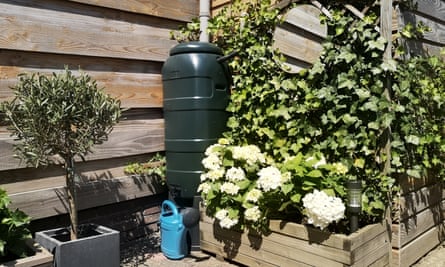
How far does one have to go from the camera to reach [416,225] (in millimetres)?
2408

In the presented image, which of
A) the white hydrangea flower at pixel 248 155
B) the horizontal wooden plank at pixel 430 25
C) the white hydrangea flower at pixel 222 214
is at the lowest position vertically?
the white hydrangea flower at pixel 222 214

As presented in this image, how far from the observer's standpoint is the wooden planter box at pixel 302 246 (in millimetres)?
1881

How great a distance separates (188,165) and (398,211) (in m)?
1.36

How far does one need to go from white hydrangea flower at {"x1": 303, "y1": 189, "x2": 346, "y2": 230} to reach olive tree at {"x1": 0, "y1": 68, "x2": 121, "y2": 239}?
1142 millimetres

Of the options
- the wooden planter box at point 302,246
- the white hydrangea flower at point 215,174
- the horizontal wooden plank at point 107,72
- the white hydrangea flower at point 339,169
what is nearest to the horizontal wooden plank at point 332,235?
the wooden planter box at point 302,246

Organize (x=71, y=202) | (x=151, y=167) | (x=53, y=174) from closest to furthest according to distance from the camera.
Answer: (x=71, y=202) → (x=53, y=174) → (x=151, y=167)

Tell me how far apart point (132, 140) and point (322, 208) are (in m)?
1.51

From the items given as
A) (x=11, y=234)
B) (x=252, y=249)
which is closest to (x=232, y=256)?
(x=252, y=249)

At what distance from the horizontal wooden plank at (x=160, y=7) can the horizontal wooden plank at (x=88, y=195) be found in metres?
1.21

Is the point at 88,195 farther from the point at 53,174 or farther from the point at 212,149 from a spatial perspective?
the point at 212,149

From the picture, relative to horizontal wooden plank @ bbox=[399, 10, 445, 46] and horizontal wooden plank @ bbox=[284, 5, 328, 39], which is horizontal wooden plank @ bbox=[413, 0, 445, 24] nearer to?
horizontal wooden plank @ bbox=[399, 10, 445, 46]

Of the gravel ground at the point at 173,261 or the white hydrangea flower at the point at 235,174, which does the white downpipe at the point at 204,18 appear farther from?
the gravel ground at the point at 173,261

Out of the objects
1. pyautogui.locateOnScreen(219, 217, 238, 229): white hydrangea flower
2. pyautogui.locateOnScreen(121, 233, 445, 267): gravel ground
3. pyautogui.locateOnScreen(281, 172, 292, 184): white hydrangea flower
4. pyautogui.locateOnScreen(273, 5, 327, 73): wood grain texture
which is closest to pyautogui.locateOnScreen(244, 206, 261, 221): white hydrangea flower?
pyautogui.locateOnScreen(219, 217, 238, 229): white hydrangea flower

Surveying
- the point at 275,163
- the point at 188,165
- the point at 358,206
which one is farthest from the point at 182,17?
the point at 358,206
